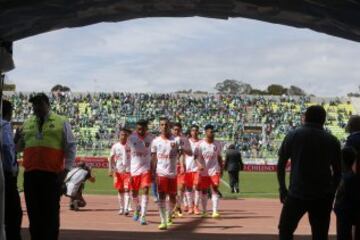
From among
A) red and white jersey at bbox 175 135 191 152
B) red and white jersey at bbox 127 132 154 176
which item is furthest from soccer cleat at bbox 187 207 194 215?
red and white jersey at bbox 127 132 154 176

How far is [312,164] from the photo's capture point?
26.6 ft

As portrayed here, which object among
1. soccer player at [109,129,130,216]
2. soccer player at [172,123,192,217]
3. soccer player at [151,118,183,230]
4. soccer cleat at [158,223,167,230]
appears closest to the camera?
soccer cleat at [158,223,167,230]

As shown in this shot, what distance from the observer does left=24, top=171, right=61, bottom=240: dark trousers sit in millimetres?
9109

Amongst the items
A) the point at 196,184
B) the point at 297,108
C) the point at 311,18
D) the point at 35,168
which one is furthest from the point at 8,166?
the point at 297,108

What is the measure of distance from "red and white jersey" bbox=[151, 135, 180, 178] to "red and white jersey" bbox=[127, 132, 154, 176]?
1.53 feet

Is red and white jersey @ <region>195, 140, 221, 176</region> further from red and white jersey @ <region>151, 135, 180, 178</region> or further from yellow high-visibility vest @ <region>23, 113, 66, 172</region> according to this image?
yellow high-visibility vest @ <region>23, 113, 66, 172</region>

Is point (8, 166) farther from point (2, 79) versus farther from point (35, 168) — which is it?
point (2, 79)

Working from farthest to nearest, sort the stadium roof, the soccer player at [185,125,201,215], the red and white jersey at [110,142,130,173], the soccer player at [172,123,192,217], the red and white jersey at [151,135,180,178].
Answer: the soccer player at [185,125,201,215], the red and white jersey at [110,142,130,173], the soccer player at [172,123,192,217], the red and white jersey at [151,135,180,178], the stadium roof

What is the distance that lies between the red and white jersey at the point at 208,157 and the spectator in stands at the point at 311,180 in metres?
A: 10.1

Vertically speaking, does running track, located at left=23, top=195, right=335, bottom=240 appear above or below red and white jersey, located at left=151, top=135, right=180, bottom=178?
below

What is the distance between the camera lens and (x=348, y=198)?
9.02 m

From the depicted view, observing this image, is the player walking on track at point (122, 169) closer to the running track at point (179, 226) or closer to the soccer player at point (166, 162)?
the running track at point (179, 226)

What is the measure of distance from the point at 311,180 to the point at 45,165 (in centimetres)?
330

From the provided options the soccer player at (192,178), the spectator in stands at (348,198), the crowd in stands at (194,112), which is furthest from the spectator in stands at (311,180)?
the crowd in stands at (194,112)
